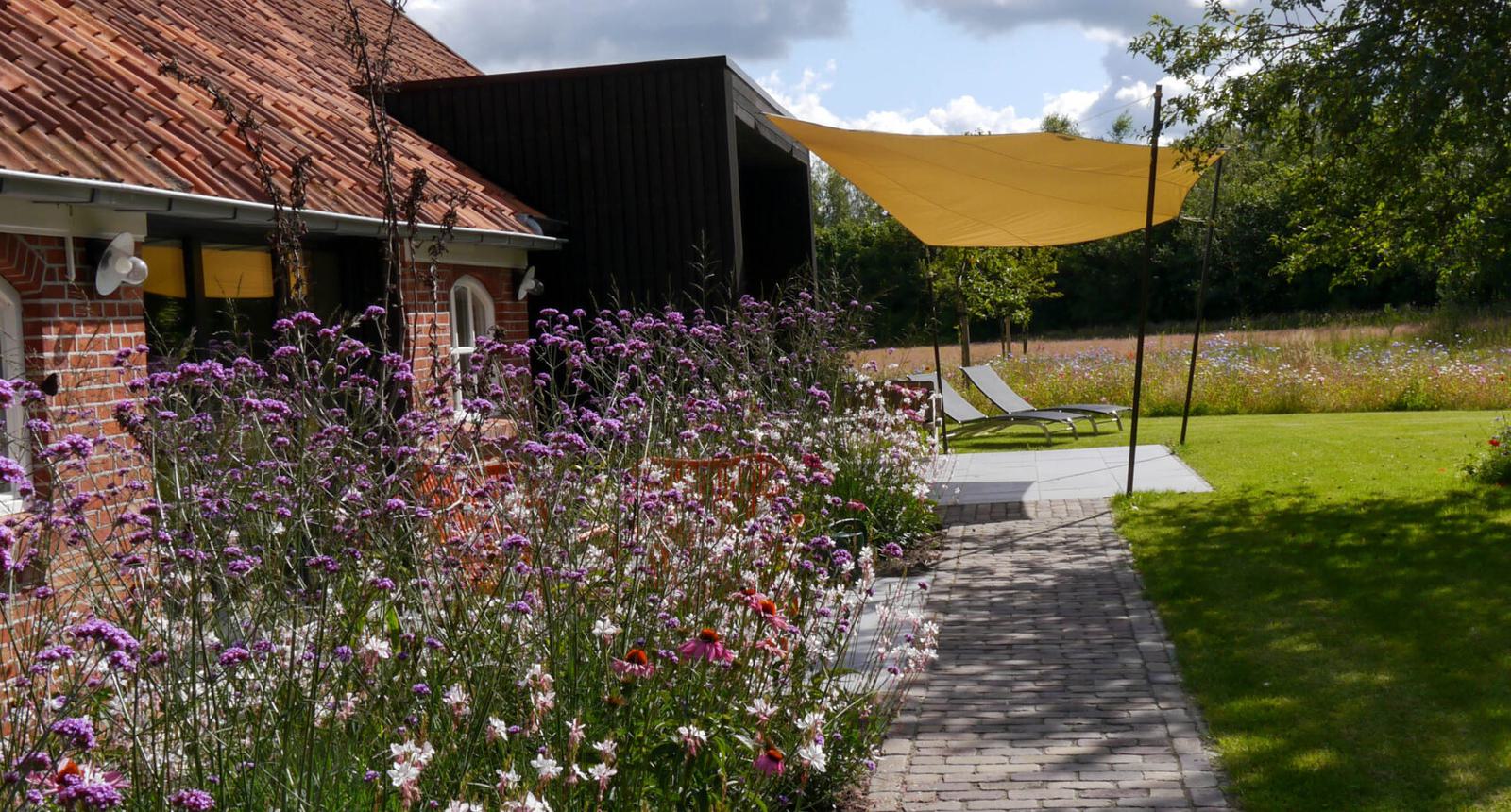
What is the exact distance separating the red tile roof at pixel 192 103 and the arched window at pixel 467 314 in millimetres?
534

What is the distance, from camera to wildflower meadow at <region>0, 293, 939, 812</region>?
213 centimetres

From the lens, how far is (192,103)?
7.07m

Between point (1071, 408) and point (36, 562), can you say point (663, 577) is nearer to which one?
point (36, 562)

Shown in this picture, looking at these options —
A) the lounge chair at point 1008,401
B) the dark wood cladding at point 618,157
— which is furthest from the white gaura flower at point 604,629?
the lounge chair at point 1008,401

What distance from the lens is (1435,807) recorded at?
11.3ft

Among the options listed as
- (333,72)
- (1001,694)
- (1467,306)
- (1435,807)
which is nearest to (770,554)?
(1001,694)

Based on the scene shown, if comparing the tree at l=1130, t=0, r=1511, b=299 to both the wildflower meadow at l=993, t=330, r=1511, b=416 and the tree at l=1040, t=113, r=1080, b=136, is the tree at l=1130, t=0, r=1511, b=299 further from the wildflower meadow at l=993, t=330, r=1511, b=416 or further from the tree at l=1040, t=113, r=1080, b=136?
the tree at l=1040, t=113, r=1080, b=136

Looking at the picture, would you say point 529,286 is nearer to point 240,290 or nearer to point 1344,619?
point 240,290

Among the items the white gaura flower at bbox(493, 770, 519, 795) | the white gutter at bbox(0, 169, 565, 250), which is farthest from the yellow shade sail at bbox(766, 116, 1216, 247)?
the white gaura flower at bbox(493, 770, 519, 795)

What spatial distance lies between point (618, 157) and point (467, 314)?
6.31 feet

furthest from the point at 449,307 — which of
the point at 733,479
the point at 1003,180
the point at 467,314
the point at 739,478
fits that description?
the point at 739,478

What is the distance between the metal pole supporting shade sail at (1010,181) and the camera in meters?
8.34

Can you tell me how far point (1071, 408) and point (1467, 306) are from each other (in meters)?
18.1

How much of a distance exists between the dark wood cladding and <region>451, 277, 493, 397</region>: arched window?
85cm
